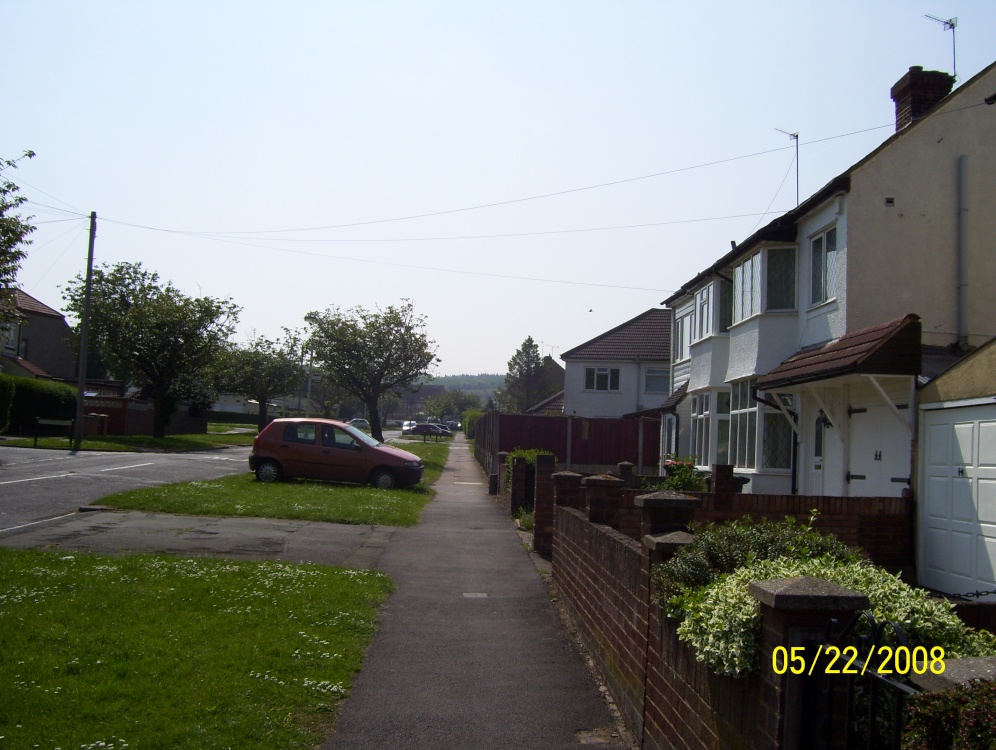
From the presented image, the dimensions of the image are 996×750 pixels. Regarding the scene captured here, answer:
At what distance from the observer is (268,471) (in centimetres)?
2147

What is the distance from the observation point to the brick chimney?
15.6 meters

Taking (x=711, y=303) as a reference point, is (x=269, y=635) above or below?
below

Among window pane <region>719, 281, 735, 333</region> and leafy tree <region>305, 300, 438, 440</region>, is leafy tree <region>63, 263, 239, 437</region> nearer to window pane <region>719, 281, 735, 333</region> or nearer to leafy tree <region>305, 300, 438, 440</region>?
leafy tree <region>305, 300, 438, 440</region>

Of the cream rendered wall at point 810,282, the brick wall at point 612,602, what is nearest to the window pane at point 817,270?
the cream rendered wall at point 810,282

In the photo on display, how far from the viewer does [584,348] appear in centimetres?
4734

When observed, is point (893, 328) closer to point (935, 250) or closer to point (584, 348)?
point (935, 250)

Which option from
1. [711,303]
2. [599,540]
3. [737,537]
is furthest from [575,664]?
[711,303]

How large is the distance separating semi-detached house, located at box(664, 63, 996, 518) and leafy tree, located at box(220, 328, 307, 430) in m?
59.0

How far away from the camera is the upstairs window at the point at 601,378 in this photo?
46.8 metres

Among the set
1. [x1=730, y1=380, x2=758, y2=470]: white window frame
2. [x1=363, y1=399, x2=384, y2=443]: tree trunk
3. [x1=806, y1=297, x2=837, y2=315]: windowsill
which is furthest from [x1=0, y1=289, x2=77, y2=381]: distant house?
[x1=806, y1=297, x2=837, y2=315]: windowsill

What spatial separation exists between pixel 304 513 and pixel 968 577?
10.0m

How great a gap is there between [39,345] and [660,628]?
193 feet

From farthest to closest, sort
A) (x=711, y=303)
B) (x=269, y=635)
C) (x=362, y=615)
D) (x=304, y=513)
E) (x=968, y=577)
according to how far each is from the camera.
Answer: (x=711, y=303) < (x=304, y=513) < (x=968, y=577) < (x=362, y=615) < (x=269, y=635)

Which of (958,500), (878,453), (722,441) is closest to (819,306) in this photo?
(878,453)
